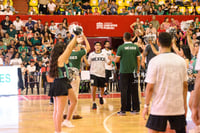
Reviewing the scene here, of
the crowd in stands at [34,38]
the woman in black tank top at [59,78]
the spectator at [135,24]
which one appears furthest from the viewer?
the spectator at [135,24]

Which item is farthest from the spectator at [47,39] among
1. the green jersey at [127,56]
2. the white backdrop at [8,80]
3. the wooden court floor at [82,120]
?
the green jersey at [127,56]

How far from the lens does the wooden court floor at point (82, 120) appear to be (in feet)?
23.6

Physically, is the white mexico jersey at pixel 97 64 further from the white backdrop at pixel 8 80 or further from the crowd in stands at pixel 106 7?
the crowd in stands at pixel 106 7

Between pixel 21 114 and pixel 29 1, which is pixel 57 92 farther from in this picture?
pixel 29 1

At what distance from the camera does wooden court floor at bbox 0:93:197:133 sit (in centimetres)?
720

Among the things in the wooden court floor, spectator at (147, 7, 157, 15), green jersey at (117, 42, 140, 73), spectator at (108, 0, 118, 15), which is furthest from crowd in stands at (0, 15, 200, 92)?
green jersey at (117, 42, 140, 73)

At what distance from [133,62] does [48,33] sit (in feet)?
27.8

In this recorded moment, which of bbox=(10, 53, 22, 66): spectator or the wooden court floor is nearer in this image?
the wooden court floor

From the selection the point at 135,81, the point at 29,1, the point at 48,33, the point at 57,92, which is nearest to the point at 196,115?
the point at 57,92

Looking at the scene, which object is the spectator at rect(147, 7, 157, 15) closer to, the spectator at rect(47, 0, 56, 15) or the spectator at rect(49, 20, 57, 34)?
the spectator at rect(47, 0, 56, 15)

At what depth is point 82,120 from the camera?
8.24m

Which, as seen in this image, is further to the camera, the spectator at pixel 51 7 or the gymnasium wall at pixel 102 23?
the spectator at pixel 51 7

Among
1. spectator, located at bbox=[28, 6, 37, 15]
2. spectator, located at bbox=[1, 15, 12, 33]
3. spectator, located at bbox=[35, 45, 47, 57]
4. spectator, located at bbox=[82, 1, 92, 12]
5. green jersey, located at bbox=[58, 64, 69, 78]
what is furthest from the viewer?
spectator, located at bbox=[82, 1, 92, 12]

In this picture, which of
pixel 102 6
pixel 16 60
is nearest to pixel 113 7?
pixel 102 6
